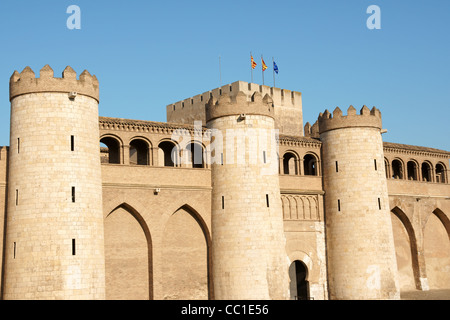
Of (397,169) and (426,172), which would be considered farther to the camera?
(426,172)

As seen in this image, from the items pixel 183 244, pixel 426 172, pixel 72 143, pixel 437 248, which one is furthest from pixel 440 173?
pixel 72 143

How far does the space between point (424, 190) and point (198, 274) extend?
53.1 feet

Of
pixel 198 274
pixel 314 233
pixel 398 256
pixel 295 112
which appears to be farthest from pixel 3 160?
pixel 295 112

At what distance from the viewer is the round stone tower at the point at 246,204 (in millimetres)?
28859

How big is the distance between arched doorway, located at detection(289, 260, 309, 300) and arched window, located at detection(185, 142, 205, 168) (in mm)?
Answer: 7396

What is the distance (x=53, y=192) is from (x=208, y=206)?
7.80 metres

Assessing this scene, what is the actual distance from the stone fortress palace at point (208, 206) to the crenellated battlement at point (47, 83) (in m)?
0.05

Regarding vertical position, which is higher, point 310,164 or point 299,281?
point 310,164

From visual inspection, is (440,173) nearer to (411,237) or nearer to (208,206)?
(411,237)

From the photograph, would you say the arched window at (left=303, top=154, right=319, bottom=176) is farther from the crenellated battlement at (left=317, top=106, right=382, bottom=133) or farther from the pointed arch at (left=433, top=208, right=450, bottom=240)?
the pointed arch at (left=433, top=208, right=450, bottom=240)

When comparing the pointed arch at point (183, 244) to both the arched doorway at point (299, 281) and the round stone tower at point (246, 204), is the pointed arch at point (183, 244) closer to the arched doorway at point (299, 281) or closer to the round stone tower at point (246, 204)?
the round stone tower at point (246, 204)

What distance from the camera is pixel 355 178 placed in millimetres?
33312

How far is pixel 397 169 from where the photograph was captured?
133 feet

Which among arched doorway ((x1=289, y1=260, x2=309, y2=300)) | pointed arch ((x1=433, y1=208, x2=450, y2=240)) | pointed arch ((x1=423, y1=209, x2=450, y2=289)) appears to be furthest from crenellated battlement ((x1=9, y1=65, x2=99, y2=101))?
pointed arch ((x1=433, y1=208, x2=450, y2=240))
